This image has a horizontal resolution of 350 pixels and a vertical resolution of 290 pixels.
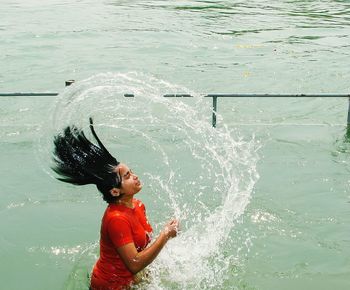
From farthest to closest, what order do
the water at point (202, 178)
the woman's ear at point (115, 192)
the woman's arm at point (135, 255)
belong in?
1. the water at point (202, 178)
2. the woman's ear at point (115, 192)
3. the woman's arm at point (135, 255)

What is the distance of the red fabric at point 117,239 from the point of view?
4.53 meters

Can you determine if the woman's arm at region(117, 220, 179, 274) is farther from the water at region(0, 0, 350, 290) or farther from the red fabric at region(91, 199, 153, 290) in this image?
the water at region(0, 0, 350, 290)

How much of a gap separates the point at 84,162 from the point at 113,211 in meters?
0.53

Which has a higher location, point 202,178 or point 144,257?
point 144,257

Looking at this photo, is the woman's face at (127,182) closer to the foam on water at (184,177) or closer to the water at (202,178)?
the foam on water at (184,177)

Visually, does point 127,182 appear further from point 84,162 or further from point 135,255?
point 135,255

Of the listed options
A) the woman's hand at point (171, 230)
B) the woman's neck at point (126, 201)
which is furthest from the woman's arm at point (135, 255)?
the woman's neck at point (126, 201)

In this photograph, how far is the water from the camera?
7.02 metres

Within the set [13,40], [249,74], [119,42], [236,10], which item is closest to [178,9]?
[236,10]

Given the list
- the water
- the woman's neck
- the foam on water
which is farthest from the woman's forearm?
the water

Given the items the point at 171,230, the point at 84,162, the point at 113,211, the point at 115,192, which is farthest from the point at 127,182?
the point at 171,230

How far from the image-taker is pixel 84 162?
482cm

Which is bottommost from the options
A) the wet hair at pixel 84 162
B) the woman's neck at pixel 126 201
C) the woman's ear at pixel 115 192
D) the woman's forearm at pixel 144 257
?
the woman's forearm at pixel 144 257

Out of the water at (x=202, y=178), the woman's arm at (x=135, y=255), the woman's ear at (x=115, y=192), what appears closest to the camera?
the woman's arm at (x=135, y=255)
